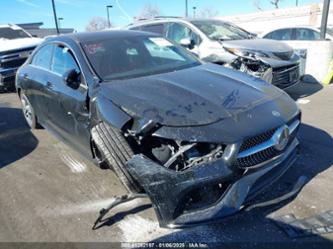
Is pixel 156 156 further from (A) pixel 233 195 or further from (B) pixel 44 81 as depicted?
(B) pixel 44 81

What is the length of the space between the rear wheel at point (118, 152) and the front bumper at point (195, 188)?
8.3 inches

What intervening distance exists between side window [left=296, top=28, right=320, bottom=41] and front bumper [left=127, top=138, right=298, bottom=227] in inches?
354

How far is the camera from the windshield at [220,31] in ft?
24.0

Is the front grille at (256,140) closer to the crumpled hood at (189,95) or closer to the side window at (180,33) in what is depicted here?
the crumpled hood at (189,95)

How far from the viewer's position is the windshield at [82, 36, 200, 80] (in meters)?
3.62

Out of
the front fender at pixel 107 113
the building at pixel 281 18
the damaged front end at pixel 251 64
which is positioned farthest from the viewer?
the building at pixel 281 18

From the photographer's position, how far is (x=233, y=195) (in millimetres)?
2422

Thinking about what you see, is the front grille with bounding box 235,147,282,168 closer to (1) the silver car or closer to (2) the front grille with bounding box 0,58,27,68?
(1) the silver car

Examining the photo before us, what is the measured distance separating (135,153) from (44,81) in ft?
7.80

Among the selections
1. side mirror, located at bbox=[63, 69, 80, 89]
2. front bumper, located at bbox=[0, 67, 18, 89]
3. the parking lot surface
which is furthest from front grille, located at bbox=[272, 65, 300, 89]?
front bumper, located at bbox=[0, 67, 18, 89]

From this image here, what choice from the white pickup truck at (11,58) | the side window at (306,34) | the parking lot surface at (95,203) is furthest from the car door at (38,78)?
the side window at (306,34)

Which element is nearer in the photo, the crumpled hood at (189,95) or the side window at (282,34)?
the crumpled hood at (189,95)

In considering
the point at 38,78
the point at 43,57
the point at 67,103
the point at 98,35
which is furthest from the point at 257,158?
the point at 43,57

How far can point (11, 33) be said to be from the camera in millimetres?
11625
